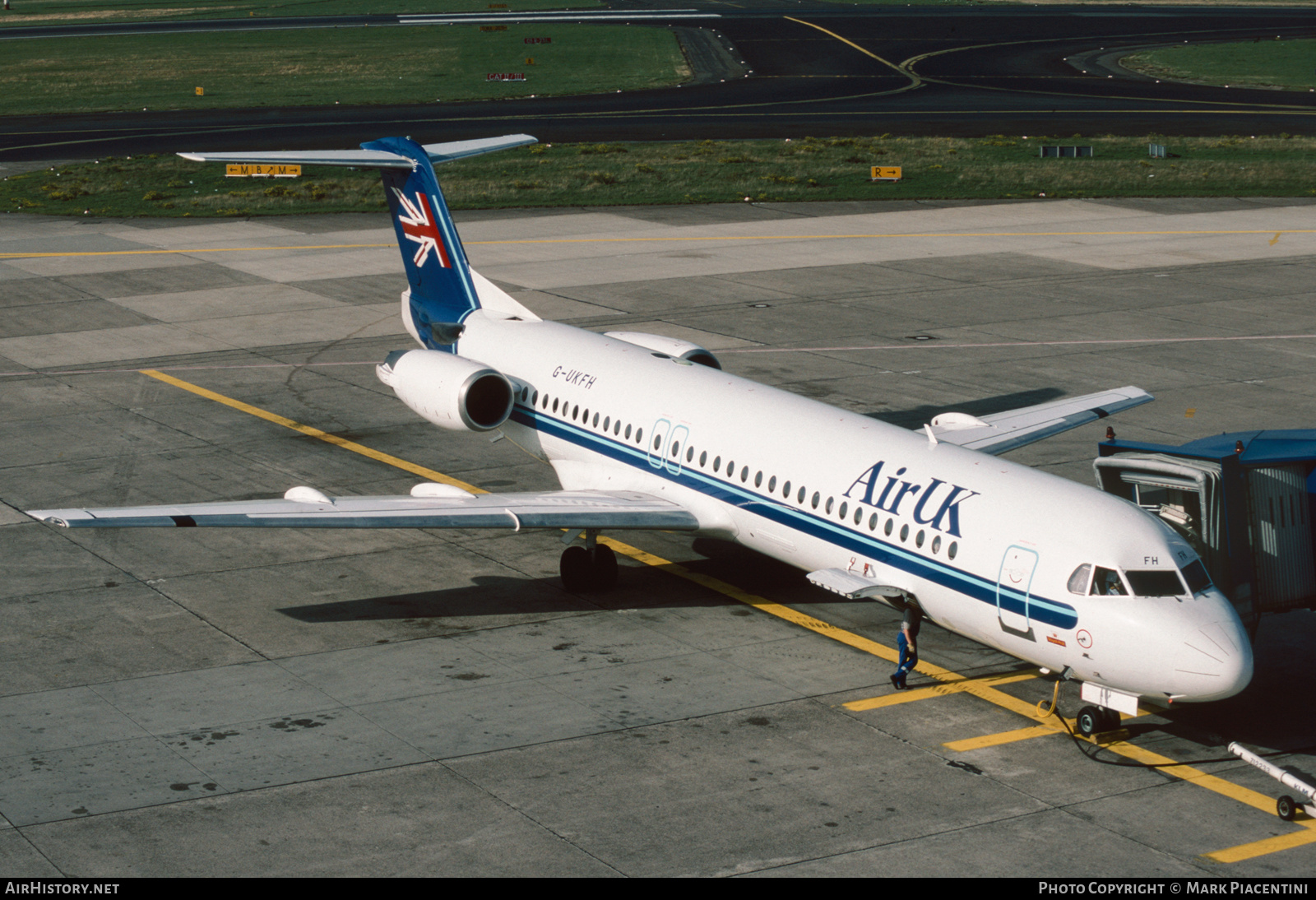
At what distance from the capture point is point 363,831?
16125mm

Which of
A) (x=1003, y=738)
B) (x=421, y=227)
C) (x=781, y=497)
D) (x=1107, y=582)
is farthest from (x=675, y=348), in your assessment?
(x=1107, y=582)

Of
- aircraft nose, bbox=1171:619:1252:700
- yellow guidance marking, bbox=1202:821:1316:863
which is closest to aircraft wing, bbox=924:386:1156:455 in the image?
aircraft nose, bbox=1171:619:1252:700

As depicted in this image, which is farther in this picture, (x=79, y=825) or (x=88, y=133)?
(x=88, y=133)

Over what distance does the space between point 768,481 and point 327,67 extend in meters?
85.9

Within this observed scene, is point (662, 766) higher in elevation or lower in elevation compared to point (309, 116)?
lower

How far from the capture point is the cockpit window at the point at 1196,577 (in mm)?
17859

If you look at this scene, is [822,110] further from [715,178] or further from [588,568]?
[588,568]

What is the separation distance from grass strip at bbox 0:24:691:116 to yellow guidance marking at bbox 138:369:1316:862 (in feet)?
191

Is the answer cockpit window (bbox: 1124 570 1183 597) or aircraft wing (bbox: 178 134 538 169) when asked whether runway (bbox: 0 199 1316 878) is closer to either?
cockpit window (bbox: 1124 570 1183 597)

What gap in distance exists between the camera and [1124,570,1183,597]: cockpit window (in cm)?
1764

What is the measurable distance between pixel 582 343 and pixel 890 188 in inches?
1441


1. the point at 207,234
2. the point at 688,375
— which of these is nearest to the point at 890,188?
the point at 207,234
